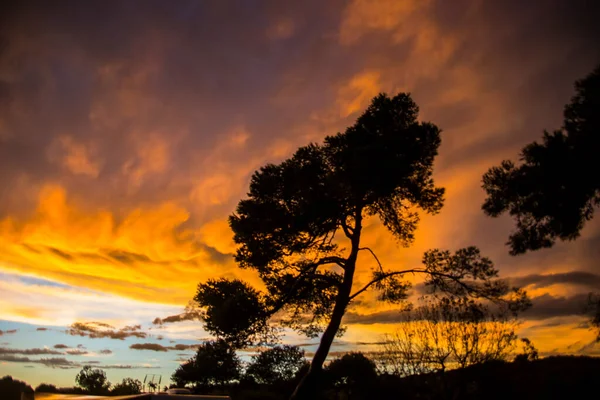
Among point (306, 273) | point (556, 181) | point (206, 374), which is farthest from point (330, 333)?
point (206, 374)

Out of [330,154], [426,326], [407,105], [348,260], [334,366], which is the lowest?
[334,366]

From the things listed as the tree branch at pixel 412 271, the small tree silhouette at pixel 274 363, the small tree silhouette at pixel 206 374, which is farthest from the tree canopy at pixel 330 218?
the small tree silhouette at pixel 274 363

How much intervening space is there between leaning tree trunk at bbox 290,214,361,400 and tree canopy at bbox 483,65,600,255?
5.50 meters

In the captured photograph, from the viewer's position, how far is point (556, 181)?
1384 centimetres

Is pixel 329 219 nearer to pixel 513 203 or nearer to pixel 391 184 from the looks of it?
pixel 391 184

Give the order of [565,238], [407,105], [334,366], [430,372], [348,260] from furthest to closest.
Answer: [334,366] → [407,105] → [348,260] → [565,238] → [430,372]

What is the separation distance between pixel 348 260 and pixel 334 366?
29.2 ft

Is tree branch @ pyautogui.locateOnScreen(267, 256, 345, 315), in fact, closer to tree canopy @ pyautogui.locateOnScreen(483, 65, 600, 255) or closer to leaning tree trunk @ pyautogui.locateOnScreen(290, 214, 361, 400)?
leaning tree trunk @ pyautogui.locateOnScreen(290, 214, 361, 400)

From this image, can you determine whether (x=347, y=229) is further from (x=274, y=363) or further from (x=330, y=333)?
(x=274, y=363)

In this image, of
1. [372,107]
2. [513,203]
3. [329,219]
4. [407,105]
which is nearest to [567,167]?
[513,203]

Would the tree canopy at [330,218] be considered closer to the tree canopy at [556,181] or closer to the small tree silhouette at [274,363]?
the tree canopy at [556,181]

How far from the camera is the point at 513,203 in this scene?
50.7ft

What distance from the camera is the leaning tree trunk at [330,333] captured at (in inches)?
571

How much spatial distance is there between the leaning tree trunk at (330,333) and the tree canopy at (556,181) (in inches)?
217
